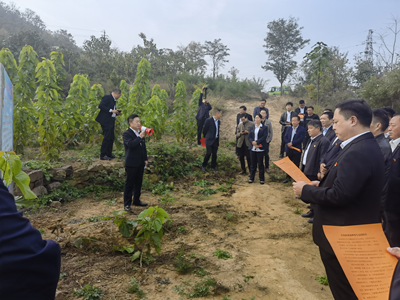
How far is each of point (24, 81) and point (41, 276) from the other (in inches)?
288

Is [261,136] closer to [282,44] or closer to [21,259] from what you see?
[21,259]

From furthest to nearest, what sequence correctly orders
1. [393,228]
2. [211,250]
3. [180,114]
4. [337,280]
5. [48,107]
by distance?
1. [180,114]
2. [48,107]
3. [211,250]
4. [393,228]
5. [337,280]

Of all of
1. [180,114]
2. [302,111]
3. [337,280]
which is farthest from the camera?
[180,114]

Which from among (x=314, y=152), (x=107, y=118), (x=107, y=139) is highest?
(x=107, y=118)

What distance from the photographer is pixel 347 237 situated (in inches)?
71.2

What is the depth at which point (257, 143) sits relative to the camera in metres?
8.08

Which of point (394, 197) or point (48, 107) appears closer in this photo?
point (394, 197)

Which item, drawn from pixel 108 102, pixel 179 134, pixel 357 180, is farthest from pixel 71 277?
pixel 179 134

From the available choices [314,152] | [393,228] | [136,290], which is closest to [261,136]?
[314,152]

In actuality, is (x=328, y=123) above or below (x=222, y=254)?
above

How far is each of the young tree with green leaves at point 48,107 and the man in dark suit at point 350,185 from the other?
6.68m

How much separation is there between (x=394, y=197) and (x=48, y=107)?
7383 mm

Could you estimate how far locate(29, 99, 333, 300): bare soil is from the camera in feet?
10.4

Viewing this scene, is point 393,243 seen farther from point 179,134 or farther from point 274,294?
point 179,134
